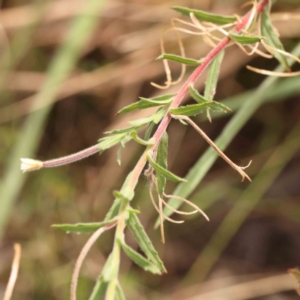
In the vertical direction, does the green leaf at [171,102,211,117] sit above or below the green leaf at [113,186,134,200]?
above

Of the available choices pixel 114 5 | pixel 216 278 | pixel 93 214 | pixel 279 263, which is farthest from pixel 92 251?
pixel 114 5

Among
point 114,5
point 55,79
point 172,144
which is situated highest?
point 114,5

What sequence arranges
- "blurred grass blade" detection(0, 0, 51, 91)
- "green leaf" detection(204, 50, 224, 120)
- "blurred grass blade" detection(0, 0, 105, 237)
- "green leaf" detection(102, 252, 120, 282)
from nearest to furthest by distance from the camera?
1. "green leaf" detection(102, 252, 120, 282)
2. "green leaf" detection(204, 50, 224, 120)
3. "blurred grass blade" detection(0, 0, 105, 237)
4. "blurred grass blade" detection(0, 0, 51, 91)

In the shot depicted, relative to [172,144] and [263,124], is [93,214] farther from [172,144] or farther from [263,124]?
[263,124]

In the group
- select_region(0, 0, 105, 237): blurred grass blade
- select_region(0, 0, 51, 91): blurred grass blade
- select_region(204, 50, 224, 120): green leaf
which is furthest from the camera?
select_region(0, 0, 51, 91): blurred grass blade

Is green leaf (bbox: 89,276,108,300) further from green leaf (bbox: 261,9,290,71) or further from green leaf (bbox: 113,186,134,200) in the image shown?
green leaf (bbox: 261,9,290,71)

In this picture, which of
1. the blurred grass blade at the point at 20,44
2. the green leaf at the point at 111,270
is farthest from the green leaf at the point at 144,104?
the blurred grass blade at the point at 20,44

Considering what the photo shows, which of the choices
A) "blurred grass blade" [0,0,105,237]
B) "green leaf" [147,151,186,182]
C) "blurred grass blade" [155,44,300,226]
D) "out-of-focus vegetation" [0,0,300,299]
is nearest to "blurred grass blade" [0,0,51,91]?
"out-of-focus vegetation" [0,0,300,299]
